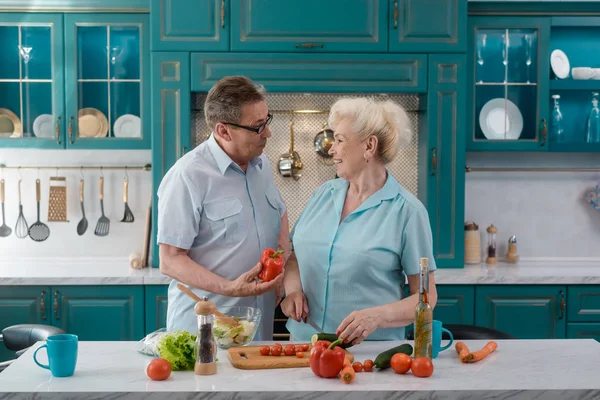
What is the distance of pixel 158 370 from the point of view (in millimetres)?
1837

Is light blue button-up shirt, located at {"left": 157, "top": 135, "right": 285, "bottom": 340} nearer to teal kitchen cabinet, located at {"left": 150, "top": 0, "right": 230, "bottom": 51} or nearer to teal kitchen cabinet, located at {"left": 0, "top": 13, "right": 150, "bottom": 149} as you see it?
teal kitchen cabinet, located at {"left": 150, "top": 0, "right": 230, "bottom": 51}

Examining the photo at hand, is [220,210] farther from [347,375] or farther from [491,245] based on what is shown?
[491,245]

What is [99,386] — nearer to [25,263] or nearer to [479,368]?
[479,368]

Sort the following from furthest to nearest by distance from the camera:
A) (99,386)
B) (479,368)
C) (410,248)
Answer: (410,248)
(479,368)
(99,386)

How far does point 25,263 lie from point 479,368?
317cm

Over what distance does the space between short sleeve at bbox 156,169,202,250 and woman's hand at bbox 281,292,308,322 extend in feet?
1.34

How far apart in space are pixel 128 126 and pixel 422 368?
280 centimetres

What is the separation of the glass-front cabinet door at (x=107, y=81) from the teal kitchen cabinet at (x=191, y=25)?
20 centimetres

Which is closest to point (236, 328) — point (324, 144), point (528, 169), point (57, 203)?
point (324, 144)

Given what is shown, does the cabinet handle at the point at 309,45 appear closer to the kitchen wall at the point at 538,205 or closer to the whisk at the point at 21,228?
the kitchen wall at the point at 538,205

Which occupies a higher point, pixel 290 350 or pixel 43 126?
pixel 43 126

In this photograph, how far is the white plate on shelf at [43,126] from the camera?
13.6 ft

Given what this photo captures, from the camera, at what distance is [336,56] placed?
396 centimetres

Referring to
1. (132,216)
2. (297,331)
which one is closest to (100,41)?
(132,216)
